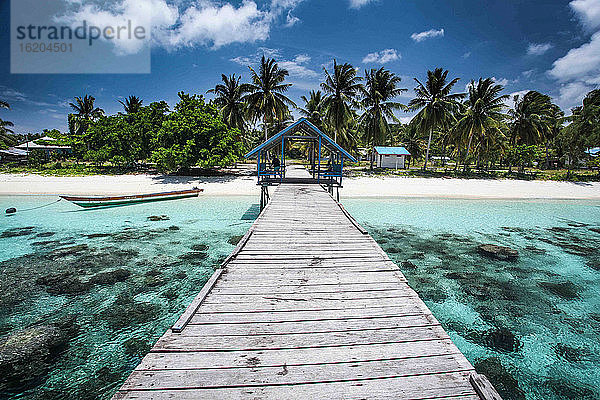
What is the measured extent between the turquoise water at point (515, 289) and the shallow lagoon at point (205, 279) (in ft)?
0.13

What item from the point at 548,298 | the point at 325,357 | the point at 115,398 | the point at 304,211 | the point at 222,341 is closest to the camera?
the point at 115,398

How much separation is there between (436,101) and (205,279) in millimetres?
40948

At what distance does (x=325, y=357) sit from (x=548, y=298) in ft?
30.3

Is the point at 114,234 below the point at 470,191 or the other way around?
below

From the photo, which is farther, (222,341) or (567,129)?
(567,129)

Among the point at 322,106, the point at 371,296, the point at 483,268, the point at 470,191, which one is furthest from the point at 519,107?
the point at 371,296

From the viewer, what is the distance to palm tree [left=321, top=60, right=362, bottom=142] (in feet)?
121

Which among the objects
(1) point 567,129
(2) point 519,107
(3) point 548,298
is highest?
(2) point 519,107

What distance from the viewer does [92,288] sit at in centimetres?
845

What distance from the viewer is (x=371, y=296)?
4582 millimetres

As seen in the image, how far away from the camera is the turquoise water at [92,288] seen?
5363 millimetres

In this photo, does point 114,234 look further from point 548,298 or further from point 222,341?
point 548,298

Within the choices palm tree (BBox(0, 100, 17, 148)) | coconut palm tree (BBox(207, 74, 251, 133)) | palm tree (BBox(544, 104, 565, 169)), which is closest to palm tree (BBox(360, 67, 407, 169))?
coconut palm tree (BBox(207, 74, 251, 133))

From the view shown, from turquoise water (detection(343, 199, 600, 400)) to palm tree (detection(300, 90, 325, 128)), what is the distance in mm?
25568
